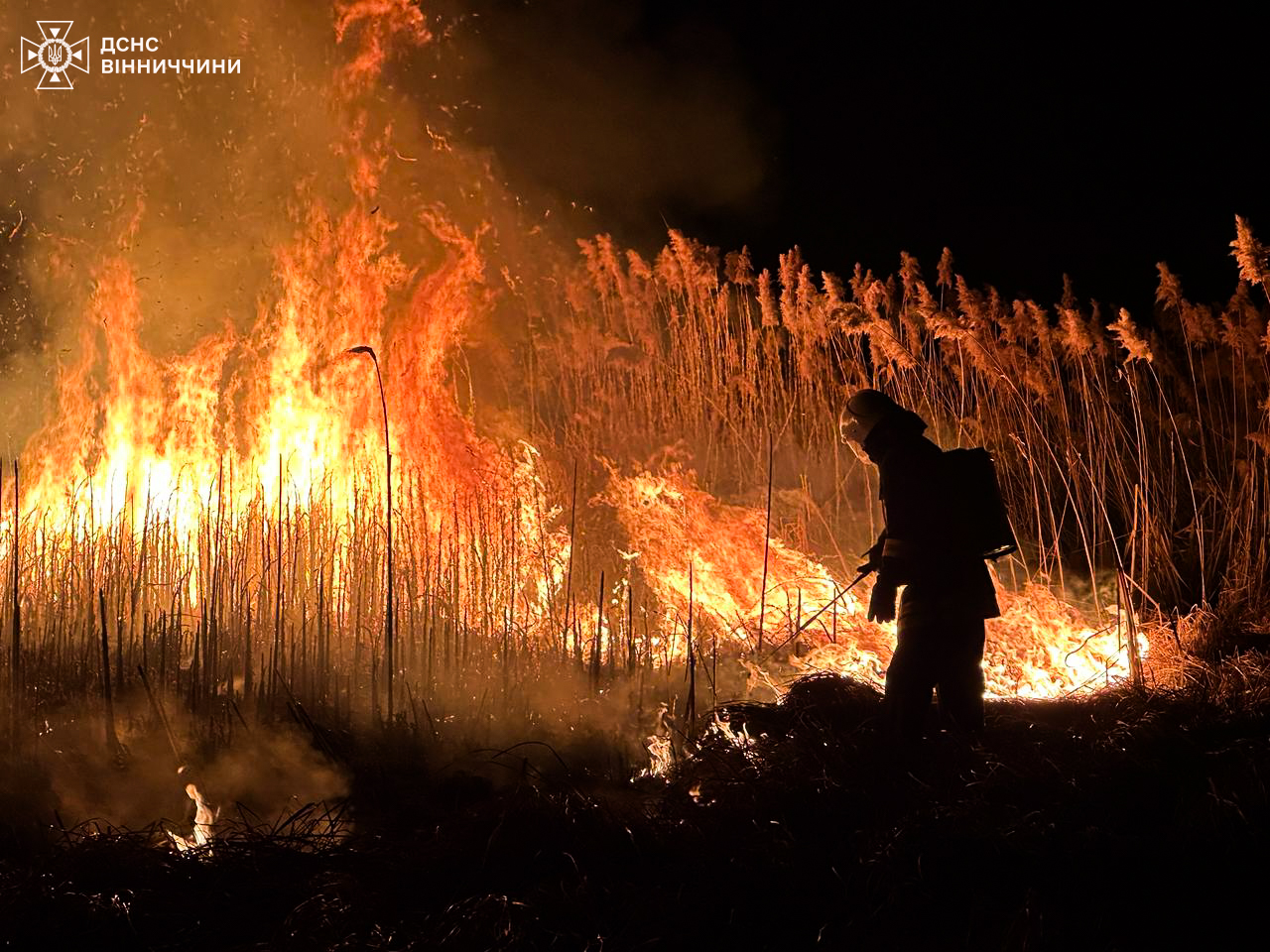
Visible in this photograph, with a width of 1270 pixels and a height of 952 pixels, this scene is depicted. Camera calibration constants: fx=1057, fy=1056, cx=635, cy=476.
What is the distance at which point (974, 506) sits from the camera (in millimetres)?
4062

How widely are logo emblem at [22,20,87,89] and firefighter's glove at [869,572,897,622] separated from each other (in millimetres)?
6930

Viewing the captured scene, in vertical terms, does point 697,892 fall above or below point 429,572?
below

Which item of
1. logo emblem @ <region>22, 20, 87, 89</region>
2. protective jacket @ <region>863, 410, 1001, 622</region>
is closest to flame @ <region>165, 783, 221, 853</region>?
protective jacket @ <region>863, 410, 1001, 622</region>

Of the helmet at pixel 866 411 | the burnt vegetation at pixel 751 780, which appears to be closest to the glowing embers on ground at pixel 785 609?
the burnt vegetation at pixel 751 780

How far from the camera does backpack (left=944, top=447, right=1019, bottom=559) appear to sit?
4055 millimetres

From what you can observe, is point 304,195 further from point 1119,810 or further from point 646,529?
point 1119,810

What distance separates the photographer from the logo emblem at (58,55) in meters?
7.68

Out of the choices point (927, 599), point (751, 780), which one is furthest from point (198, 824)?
point (927, 599)

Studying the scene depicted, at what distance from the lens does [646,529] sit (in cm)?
659

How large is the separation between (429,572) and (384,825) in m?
1.88

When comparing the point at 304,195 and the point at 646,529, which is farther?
the point at 304,195

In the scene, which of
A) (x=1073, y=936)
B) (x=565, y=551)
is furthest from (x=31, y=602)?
(x=1073, y=936)

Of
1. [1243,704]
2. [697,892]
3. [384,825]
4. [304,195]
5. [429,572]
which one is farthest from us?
[304,195]

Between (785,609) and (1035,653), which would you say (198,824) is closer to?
(785,609)
